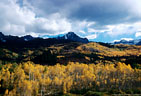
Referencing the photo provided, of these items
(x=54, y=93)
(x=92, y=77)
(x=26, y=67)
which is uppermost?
(x=26, y=67)

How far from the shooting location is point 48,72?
150625mm

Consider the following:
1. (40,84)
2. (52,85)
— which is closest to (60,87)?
(52,85)

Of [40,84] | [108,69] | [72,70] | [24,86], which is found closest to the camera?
[24,86]

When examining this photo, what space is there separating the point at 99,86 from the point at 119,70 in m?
26.7

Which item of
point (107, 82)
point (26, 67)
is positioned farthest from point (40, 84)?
point (107, 82)

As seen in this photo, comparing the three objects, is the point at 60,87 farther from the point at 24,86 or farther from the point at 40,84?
the point at 24,86

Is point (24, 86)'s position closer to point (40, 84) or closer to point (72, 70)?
point (40, 84)

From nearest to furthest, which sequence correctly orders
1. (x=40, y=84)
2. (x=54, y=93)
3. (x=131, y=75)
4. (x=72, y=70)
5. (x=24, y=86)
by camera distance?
1. (x=24, y=86)
2. (x=54, y=93)
3. (x=40, y=84)
4. (x=131, y=75)
5. (x=72, y=70)

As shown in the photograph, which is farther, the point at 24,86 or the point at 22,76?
the point at 22,76

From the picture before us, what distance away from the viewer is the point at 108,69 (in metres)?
149

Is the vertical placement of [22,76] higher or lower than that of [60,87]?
higher

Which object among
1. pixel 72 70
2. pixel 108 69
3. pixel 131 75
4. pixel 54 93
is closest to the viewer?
pixel 54 93

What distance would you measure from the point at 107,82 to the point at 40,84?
6434 centimetres

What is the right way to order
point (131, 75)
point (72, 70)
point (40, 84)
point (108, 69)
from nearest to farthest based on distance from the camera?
point (40, 84) → point (131, 75) → point (108, 69) → point (72, 70)
